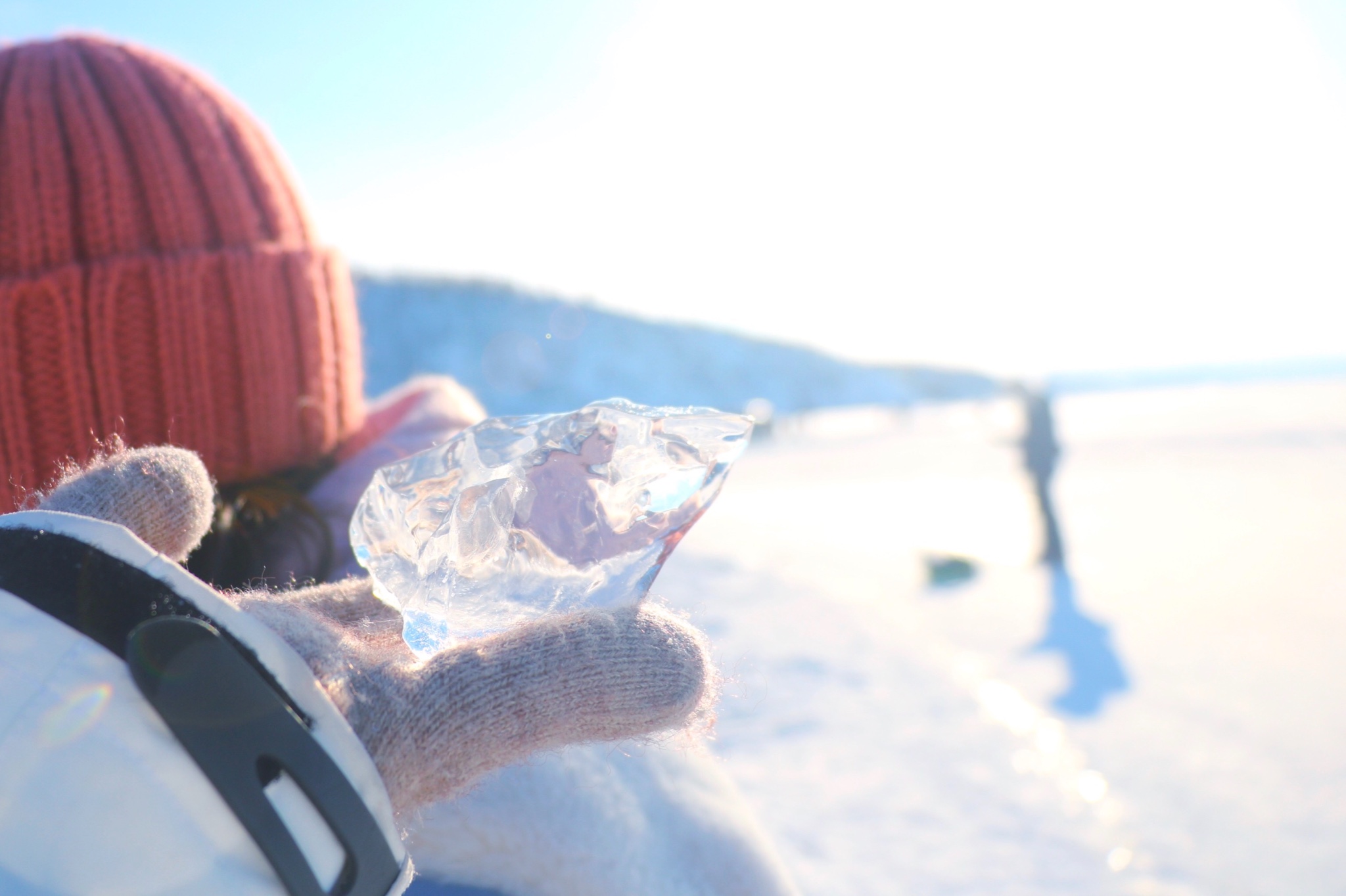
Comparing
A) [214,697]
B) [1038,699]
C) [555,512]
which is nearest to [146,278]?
[555,512]

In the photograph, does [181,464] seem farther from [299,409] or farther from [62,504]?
[299,409]

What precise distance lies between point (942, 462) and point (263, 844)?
605 inches

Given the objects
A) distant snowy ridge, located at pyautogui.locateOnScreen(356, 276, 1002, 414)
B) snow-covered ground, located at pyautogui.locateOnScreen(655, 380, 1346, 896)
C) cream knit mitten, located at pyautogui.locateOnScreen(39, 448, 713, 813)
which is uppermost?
cream knit mitten, located at pyautogui.locateOnScreen(39, 448, 713, 813)

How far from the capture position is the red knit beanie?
46.7 inches

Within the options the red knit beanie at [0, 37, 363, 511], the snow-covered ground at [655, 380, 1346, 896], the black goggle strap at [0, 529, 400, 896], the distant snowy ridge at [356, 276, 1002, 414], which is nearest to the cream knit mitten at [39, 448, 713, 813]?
the black goggle strap at [0, 529, 400, 896]

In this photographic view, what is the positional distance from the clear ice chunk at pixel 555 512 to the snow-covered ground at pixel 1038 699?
0.54 ft

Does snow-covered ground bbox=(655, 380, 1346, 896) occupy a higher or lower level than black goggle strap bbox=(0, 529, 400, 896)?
lower

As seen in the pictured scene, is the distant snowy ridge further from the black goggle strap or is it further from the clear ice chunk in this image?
the black goggle strap

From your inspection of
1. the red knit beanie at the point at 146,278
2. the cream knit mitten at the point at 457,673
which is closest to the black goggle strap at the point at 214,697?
the cream knit mitten at the point at 457,673

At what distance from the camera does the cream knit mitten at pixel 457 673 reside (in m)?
0.62

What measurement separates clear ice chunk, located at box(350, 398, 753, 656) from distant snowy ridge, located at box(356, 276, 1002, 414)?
Answer: 2302 centimetres

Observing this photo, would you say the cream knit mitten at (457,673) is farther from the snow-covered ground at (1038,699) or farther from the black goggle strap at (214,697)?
the snow-covered ground at (1038,699)

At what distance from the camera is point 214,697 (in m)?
0.52

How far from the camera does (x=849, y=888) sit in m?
2.09
